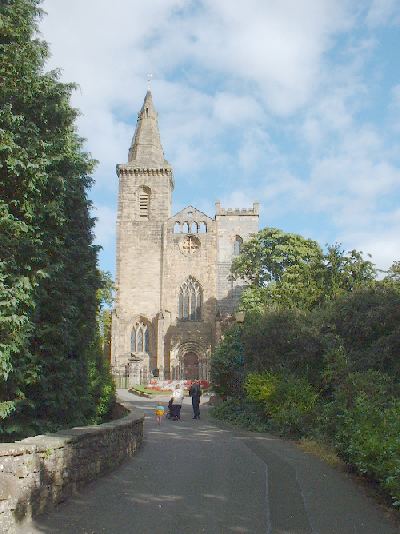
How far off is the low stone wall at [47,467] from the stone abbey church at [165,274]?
3463 centimetres

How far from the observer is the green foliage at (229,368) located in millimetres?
21172

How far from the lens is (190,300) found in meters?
46.9

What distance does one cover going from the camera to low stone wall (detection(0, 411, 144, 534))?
5.73m

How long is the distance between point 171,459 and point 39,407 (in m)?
3.19

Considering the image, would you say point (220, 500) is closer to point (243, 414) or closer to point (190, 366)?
point (243, 414)

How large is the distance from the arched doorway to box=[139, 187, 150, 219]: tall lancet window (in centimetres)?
1286

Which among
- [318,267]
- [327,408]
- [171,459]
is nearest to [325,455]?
[327,408]

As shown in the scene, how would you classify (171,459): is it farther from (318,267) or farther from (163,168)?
(163,168)

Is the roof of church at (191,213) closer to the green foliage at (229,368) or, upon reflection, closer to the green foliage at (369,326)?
the green foliage at (229,368)

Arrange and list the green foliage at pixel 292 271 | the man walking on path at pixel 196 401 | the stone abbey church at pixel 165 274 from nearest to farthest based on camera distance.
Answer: the man walking on path at pixel 196 401 → the green foliage at pixel 292 271 → the stone abbey church at pixel 165 274

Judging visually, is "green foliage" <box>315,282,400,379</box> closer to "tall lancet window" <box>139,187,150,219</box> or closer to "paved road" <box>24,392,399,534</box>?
"paved road" <box>24,392,399,534</box>

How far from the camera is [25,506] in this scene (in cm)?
606

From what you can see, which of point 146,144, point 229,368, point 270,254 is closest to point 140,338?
point 270,254

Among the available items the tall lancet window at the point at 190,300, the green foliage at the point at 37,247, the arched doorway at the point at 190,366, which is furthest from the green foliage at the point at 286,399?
the tall lancet window at the point at 190,300
